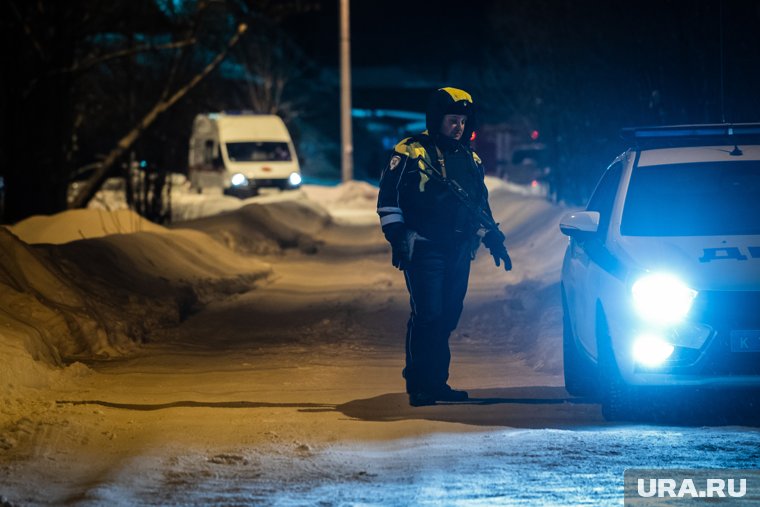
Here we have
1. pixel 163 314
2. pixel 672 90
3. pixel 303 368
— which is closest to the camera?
pixel 303 368

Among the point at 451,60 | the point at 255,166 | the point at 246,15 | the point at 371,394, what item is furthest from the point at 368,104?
the point at 371,394

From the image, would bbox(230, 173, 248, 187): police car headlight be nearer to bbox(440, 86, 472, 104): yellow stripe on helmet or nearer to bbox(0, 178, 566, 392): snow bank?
bbox(0, 178, 566, 392): snow bank

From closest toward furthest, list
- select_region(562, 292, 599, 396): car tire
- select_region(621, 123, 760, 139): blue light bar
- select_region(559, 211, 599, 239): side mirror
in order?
select_region(559, 211, 599, 239): side mirror → select_region(621, 123, 760, 139): blue light bar → select_region(562, 292, 599, 396): car tire

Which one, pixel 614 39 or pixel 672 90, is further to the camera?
pixel 614 39

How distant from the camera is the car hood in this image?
23.8 ft

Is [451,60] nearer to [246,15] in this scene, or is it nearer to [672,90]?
[246,15]

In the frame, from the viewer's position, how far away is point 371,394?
902 cm

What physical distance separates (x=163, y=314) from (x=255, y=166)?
23.2 meters

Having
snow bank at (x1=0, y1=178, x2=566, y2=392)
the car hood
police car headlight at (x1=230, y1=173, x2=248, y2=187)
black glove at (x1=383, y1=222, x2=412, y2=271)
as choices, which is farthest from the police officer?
police car headlight at (x1=230, y1=173, x2=248, y2=187)

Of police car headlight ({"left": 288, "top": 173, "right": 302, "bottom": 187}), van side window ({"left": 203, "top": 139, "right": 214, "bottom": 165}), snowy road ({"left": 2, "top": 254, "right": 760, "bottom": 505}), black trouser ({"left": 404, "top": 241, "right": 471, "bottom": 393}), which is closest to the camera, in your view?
snowy road ({"left": 2, "top": 254, "right": 760, "bottom": 505})

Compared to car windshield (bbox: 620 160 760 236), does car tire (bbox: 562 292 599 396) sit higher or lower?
lower

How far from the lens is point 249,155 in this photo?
3675 centimetres

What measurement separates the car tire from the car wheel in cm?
85

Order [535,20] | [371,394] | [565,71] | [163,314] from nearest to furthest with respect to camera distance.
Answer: [371,394] → [163,314] → [565,71] → [535,20]
